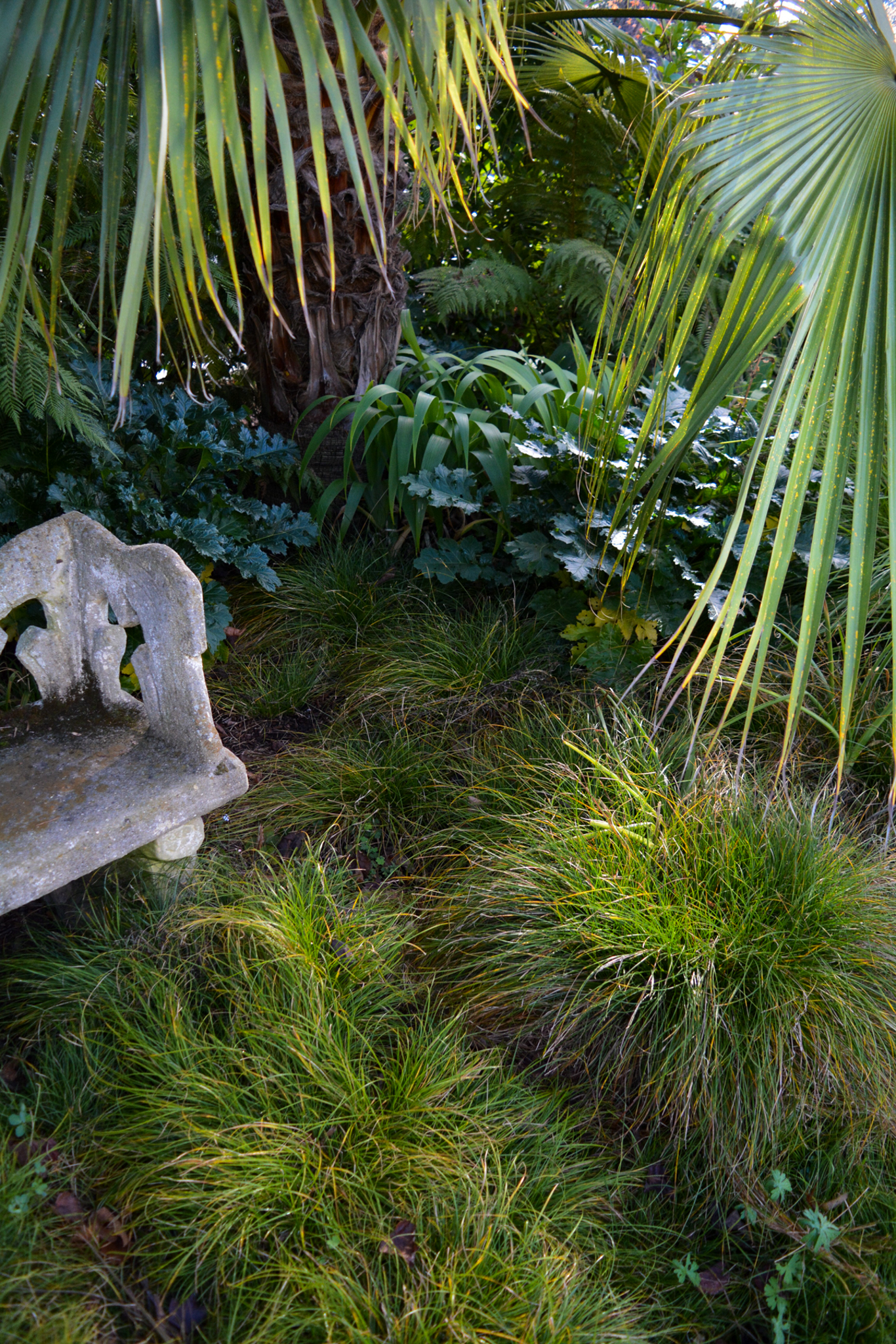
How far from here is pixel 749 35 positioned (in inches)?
70.8

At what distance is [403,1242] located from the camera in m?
1.49

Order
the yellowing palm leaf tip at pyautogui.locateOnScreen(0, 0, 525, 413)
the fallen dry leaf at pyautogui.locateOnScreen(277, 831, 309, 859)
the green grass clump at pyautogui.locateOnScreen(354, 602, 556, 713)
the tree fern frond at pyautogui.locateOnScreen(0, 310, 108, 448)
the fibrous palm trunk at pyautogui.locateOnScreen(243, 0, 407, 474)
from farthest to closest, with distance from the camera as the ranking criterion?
the fibrous palm trunk at pyautogui.locateOnScreen(243, 0, 407, 474) < the green grass clump at pyautogui.locateOnScreen(354, 602, 556, 713) < the fallen dry leaf at pyautogui.locateOnScreen(277, 831, 309, 859) < the tree fern frond at pyautogui.locateOnScreen(0, 310, 108, 448) < the yellowing palm leaf tip at pyautogui.locateOnScreen(0, 0, 525, 413)

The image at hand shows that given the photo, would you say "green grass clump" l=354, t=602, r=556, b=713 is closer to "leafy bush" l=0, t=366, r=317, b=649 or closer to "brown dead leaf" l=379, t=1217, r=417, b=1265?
"leafy bush" l=0, t=366, r=317, b=649

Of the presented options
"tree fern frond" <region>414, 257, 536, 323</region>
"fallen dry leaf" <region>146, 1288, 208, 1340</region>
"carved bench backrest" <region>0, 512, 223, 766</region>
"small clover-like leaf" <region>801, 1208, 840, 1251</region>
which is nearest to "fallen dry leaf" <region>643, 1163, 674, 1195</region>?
"small clover-like leaf" <region>801, 1208, 840, 1251</region>

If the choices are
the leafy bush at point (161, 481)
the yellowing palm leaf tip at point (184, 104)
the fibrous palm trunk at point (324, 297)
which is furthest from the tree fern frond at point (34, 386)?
the fibrous palm trunk at point (324, 297)

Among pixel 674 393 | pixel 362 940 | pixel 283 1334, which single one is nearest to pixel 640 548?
pixel 674 393

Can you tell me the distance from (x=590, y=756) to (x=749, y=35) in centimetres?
156

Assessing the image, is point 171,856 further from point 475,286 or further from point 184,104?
point 475,286

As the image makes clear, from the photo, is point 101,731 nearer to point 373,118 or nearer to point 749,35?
point 749,35

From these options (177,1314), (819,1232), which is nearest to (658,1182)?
(819,1232)

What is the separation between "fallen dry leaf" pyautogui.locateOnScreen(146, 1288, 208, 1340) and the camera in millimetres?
1392

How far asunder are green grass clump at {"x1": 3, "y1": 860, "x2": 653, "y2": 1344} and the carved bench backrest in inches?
17.1

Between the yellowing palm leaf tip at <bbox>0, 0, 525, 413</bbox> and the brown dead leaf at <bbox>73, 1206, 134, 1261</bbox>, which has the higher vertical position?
the yellowing palm leaf tip at <bbox>0, 0, 525, 413</bbox>

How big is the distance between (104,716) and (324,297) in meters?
1.87
